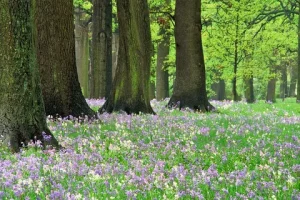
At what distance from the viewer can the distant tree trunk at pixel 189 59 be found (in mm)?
15672

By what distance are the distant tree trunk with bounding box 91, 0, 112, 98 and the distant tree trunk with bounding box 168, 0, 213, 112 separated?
4996 mm

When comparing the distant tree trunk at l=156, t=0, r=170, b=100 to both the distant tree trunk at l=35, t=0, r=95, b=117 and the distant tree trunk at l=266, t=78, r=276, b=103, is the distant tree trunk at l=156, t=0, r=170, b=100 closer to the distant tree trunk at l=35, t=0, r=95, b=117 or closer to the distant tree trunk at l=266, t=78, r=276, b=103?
the distant tree trunk at l=35, t=0, r=95, b=117

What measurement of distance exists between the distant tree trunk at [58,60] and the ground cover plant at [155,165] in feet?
4.56

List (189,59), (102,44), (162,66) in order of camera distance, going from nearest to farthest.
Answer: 1. (189,59)
2. (102,44)
3. (162,66)

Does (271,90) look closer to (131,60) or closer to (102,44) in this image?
(102,44)

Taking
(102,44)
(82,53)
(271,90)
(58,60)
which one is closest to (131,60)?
(58,60)

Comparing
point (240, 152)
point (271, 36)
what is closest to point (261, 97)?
point (271, 36)

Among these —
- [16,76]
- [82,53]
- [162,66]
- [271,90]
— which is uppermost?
[82,53]

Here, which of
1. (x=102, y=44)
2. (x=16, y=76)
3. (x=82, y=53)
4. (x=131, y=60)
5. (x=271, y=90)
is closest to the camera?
(x=16, y=76)

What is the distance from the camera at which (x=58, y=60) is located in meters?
11.3

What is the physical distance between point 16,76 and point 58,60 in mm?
4276

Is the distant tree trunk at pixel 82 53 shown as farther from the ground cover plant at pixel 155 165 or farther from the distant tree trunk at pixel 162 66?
the ground cover plant at pixel 155 165

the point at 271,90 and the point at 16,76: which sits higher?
the point at 16,76

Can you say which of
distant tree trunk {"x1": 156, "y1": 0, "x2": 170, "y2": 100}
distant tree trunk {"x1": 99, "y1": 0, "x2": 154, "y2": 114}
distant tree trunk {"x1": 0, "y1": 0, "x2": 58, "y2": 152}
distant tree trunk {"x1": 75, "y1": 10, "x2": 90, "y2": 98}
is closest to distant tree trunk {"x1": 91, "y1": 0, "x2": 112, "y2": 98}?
distant tree trunk {"x1": 156, "y1": 0, "x2": 170, "y2": 100}
